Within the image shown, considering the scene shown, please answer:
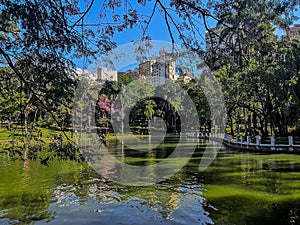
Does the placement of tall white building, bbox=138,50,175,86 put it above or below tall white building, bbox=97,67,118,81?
above

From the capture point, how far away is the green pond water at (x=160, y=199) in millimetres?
6380

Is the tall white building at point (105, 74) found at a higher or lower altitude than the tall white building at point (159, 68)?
lower

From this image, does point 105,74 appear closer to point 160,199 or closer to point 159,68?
point 159,68

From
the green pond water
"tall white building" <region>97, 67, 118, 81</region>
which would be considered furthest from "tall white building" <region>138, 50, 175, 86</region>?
the green pond water

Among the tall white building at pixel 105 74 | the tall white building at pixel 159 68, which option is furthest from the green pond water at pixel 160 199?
the tall white building at pixel 159 68

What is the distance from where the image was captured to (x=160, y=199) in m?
7.89

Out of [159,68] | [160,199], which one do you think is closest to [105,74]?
[159,68]

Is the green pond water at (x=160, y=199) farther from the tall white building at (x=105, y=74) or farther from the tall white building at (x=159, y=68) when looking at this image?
the tall white building at (x=159, y=68)

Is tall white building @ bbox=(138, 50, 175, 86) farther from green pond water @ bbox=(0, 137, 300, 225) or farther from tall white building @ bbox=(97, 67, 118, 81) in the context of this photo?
green pond water @ bbox=(0, 137, 300, 225)

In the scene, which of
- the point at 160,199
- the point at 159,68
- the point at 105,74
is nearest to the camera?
the point at 105,74

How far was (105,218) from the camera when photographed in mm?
6531

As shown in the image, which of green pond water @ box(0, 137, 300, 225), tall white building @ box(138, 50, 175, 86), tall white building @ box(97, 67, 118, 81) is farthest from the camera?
green pond water @ box(0, 137, 300, 225)

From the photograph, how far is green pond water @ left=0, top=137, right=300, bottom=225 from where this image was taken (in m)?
6.38

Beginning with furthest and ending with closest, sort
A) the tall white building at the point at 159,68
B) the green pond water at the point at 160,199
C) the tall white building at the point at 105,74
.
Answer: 1. the green pond water at the point at 160,199
2. the tall white building at the point at 159,68
3. the tall white building at the point at 105,74
